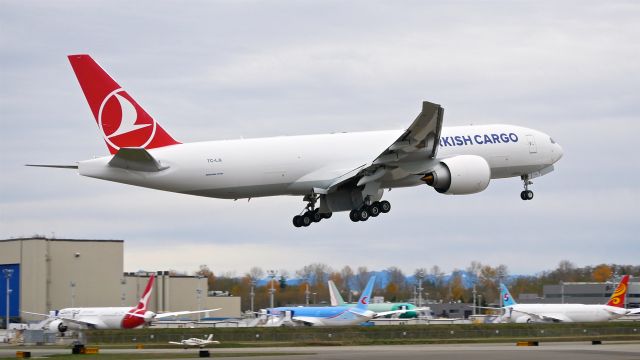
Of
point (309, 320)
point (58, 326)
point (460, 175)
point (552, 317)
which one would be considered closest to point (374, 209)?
point (460, 175)

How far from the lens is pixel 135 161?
57531 mm

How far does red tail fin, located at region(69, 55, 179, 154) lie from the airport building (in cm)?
6437

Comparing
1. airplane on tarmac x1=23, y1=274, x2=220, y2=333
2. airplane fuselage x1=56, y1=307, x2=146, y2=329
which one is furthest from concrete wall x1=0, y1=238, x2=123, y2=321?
airplane fuselage x1=56, y1=307, x2=146, y2=329

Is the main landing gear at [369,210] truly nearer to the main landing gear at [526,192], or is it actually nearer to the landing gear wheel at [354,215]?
the landing gear wheel at [354,215]

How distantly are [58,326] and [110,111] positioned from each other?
39.1 m

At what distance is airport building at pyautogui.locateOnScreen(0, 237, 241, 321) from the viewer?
4879 inches

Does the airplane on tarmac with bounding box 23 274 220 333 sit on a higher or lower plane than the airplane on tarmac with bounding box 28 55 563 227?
lower

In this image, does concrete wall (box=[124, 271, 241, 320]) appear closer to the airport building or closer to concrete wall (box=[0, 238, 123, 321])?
the airport building

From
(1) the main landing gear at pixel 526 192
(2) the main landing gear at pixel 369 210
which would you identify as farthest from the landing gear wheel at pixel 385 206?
(1) the main landing gear at pixel 526 192

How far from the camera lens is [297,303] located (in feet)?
565

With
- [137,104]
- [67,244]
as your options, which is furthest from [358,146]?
[67,244]

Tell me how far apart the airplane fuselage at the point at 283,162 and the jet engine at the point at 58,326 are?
125 ft

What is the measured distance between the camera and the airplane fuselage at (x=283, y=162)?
59.3m

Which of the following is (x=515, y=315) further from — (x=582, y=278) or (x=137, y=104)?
(x=582, y=278)
